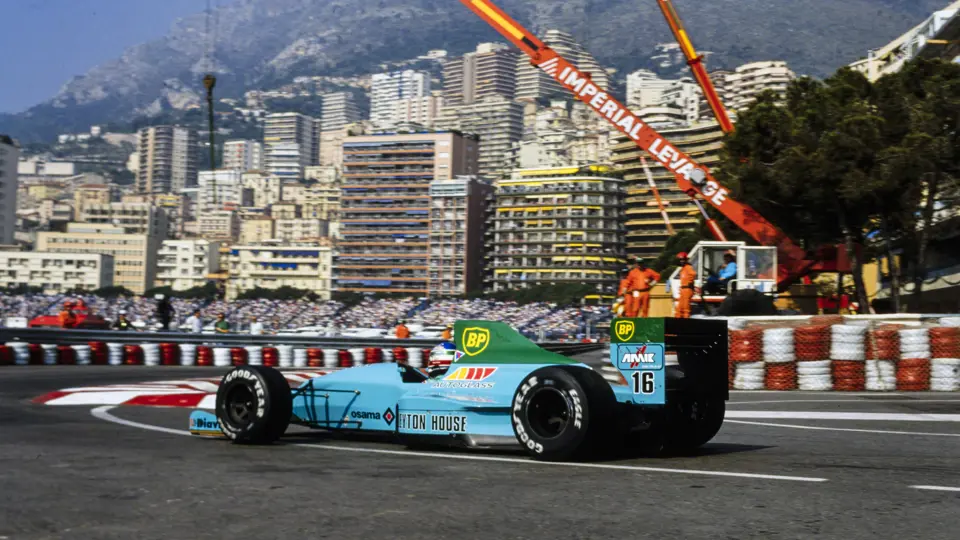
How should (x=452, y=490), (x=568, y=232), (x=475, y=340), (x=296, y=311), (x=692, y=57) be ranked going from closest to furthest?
(x=452, y=490), (x=475, y=340), (x=692, y=57), (x=296, y=311), (x=568, y=232)

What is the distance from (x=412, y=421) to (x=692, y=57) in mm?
30008

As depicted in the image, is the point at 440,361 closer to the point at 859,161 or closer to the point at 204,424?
the point at 204,424

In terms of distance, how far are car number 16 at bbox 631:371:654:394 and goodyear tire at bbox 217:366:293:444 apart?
8.58ft

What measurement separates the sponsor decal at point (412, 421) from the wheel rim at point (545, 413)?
0.93 meters

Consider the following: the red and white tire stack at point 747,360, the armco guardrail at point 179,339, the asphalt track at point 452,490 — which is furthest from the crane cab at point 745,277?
the asphalt track at point 452,490

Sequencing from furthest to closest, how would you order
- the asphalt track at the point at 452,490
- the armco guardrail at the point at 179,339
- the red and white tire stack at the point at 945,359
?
the armco guardrail at the point at 179,339 → the red and white tire stack at the point at 945,359 → the asphalt track at the point at 452,490

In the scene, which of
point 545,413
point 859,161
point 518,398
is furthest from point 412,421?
point 859,161

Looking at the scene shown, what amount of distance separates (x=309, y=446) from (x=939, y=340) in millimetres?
11435

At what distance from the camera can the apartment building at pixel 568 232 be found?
188750 millimetres

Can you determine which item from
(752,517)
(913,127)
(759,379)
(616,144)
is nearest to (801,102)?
(913,127)

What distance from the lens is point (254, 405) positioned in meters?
8.17

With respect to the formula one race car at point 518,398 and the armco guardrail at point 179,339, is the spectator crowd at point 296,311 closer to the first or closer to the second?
the armco guardrail at point 179,339

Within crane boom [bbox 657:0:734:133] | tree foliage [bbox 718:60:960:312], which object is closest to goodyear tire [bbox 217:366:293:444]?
tree foliage [bbox 718:60:960:312]

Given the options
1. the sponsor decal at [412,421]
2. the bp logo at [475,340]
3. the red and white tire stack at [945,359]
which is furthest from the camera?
the red and white tire stack at [945,359]
